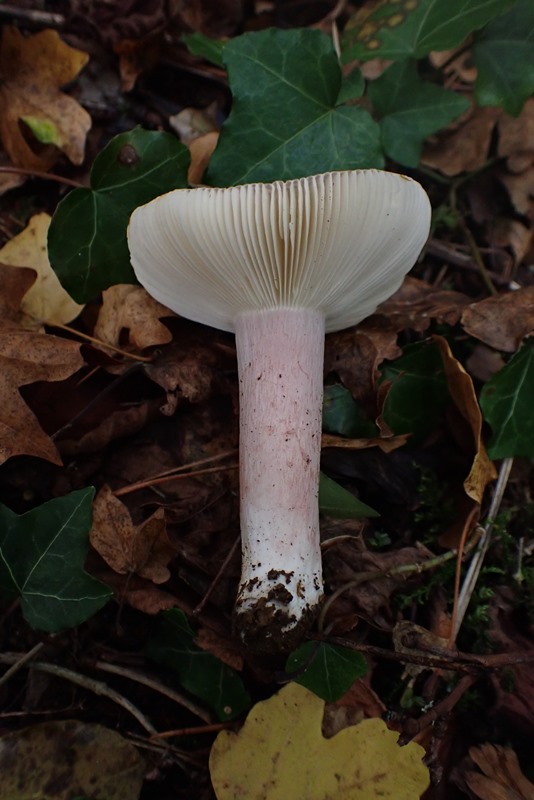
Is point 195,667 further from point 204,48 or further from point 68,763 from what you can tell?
point 204,48

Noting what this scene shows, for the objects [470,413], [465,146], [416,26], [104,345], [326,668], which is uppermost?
[416,26]

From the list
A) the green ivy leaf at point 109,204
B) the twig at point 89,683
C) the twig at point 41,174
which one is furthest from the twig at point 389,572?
the twig at point 41,174

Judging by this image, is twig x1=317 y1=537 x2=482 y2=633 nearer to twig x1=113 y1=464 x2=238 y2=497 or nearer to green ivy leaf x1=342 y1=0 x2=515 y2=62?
twig x1=113 y1=464 x2=238 y2=497

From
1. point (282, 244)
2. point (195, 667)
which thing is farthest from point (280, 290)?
point (195, 667)

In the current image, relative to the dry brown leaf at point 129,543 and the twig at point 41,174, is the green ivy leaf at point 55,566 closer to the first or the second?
the dry brown leaf at point 129,543

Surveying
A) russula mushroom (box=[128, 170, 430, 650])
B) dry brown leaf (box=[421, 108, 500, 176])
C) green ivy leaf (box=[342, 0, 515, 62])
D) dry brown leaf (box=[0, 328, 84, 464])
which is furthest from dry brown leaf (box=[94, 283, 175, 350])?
dry brown leaf (box=[421, 108, 500, 176])
